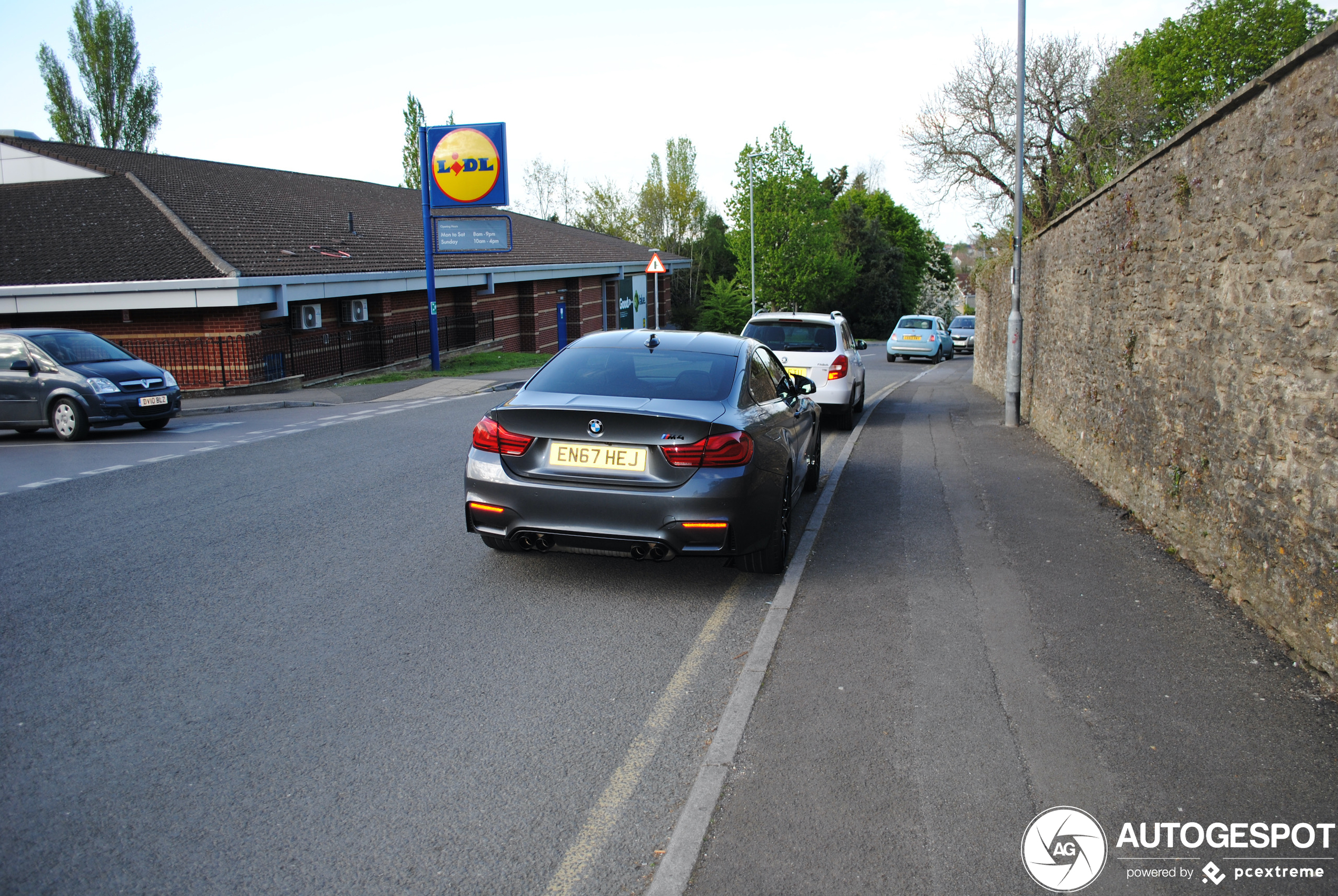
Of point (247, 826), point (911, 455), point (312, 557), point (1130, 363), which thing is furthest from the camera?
point (911, 455)

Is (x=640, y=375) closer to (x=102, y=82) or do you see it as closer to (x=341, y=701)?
(x=341, y=701)

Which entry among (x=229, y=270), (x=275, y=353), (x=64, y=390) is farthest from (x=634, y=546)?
(x=275, y=353)

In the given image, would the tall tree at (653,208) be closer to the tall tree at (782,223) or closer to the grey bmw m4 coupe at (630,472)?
the tall tree at (782,223)

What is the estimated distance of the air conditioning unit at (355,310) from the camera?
25141 mm

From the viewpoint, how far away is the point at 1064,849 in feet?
10.1

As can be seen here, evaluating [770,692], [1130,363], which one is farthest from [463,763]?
[1130,363]

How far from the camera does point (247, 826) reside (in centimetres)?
315

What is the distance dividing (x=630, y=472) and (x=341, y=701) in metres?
1.99

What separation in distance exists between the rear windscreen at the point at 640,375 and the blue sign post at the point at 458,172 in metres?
20.0

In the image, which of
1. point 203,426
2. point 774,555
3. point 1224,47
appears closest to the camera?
point 774,555

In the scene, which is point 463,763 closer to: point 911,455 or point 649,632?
point 649,632

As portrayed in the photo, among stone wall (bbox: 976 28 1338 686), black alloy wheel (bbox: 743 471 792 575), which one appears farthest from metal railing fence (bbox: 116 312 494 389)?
stone wall (bbox: 976 28 1338 686)

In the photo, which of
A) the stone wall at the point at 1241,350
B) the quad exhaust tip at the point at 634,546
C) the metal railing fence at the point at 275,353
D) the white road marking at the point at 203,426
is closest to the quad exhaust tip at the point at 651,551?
the quad exhaust tip at the point at 634,546

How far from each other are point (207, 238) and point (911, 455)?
18279 millimetres
